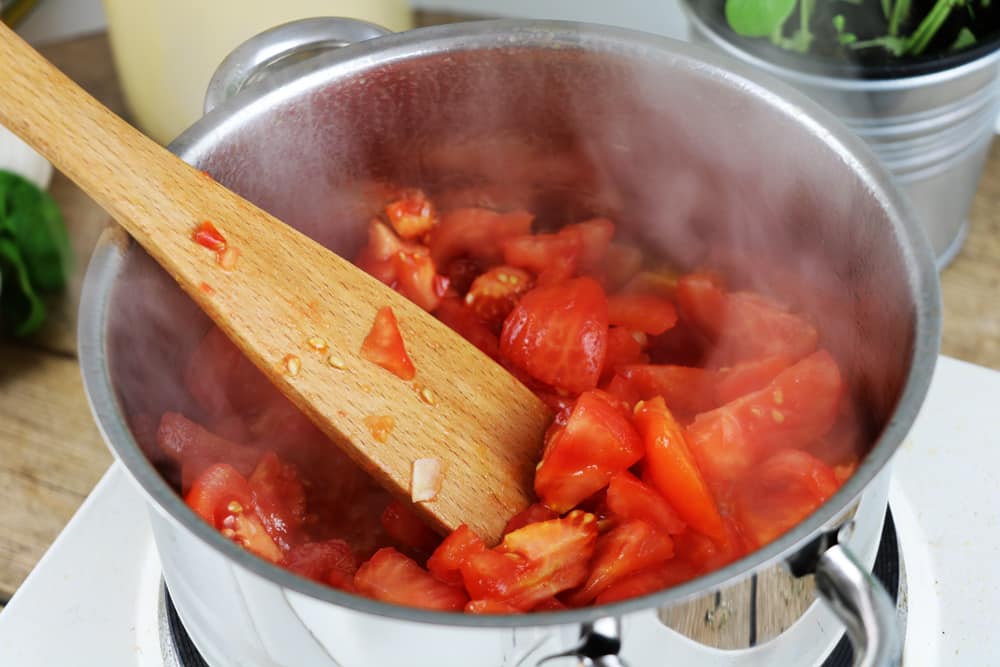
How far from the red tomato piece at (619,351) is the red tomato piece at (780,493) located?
190mm

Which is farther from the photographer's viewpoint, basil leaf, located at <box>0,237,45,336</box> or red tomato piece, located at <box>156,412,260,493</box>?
basil leaf, located at <box>0,237,45,336</box>

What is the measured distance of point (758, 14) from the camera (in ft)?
4.00

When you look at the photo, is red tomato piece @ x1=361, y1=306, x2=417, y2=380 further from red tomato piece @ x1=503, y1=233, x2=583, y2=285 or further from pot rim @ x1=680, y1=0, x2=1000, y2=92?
pot rim @ x1=680, y1=0, x2=1000, y2=92

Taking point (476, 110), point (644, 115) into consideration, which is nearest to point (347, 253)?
point (476, 110)

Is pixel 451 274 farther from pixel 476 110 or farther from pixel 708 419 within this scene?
pixel 708 419

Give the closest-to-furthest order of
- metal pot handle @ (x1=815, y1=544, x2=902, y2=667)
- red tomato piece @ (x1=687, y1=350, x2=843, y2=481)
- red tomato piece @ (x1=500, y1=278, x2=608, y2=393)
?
metal pot handle @ (x1=815, y1=544, x2=902, y2=667)
red tomato piece @ (x1=687, y1=350, x2=843, y2=481)
red tomato piece @ (x1=500, y1=278, x2=608, y2=393)

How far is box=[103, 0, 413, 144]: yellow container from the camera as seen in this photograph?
1.31 metres

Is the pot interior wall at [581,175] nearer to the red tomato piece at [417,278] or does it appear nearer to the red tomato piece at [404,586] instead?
the red tomato piece at [417,278]

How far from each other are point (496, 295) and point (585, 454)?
29cm

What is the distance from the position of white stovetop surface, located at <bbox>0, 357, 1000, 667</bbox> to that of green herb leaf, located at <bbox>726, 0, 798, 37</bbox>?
1.44 feet

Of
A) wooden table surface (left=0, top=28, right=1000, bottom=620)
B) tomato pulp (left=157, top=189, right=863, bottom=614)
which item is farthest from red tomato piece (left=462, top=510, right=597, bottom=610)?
wooden table surface (left=0, top=28, right=1000, bottom=620)

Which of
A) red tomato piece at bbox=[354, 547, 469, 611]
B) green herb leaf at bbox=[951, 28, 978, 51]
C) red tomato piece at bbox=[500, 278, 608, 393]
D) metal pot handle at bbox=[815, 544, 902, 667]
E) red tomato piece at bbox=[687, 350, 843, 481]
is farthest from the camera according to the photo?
green herb leaf at bbox=[951, 28, 978, 51]

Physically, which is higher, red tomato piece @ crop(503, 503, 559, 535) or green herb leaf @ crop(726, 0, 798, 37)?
green herb leaf @ crop(726, 0, 798, 37)

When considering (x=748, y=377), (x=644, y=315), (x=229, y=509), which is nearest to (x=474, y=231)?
(x=644, y=315)
